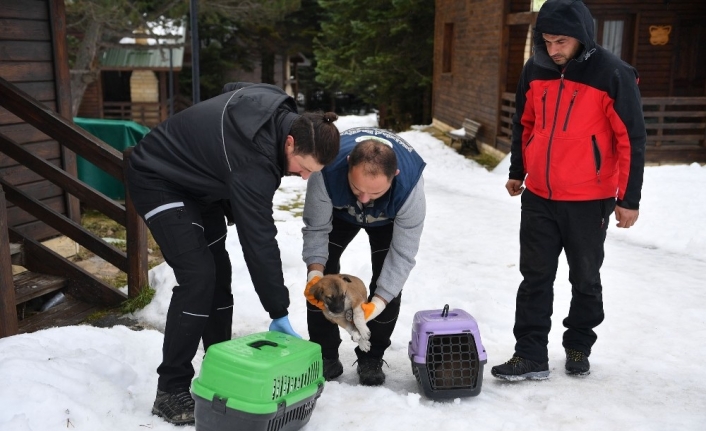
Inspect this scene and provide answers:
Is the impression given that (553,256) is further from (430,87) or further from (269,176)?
(430,87)

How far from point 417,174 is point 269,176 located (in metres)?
0.87

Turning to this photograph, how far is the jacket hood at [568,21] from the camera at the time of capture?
3553 millimetres

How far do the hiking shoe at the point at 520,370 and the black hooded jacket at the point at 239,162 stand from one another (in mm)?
1467

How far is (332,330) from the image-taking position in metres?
3.84

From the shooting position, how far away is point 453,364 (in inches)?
143

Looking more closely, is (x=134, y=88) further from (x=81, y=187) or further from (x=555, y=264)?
(x=555, y=264)

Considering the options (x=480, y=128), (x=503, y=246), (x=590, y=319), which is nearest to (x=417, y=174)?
(x=590, y=319)

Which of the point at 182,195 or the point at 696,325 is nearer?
the point at 182,195

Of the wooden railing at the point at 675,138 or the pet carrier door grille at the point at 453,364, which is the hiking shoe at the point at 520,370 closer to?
the pet carrier door grille at the point at 453,364

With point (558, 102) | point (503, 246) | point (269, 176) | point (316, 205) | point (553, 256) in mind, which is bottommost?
point (503, 246)

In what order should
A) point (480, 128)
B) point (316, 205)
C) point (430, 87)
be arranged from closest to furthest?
→ point (316, 205) < point (480, 128) < point (430, 87)

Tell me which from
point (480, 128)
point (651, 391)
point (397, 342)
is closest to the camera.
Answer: point (651, 391)

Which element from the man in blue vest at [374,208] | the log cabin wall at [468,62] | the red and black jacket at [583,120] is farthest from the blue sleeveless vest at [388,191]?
the log cabin wall at [468,62]

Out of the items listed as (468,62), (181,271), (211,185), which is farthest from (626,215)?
(468,62)
